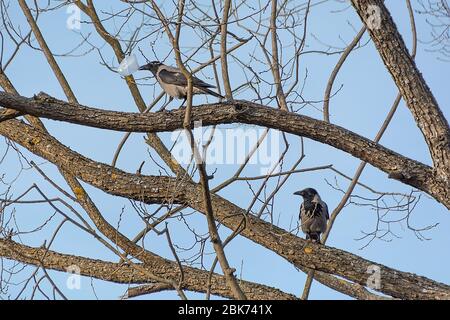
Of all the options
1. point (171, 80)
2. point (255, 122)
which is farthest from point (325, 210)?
point (255, 122)

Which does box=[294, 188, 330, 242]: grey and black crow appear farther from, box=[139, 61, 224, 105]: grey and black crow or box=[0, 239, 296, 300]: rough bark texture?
box=[139, 61, 224, 105]: grey and black crow

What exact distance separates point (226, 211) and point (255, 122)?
120 cm

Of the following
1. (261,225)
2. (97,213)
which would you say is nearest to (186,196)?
(261,225)

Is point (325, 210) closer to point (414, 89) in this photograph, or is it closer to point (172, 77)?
point (172, 77)

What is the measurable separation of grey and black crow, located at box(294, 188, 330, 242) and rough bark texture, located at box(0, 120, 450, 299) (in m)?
1.24

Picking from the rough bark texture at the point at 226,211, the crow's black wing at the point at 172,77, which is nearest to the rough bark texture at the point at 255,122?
the rough bark texture at the point at 226,211

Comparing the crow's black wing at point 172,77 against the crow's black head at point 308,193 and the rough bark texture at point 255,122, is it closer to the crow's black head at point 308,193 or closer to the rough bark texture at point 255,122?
the crow's black head at point 308,193

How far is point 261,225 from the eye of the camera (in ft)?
21.1

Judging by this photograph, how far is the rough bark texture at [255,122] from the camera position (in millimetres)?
5605

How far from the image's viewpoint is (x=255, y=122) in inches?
222

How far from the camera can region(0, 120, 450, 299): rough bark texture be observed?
5832mm

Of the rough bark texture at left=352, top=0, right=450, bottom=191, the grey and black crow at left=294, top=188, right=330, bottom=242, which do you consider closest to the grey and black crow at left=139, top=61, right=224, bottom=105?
the grey and black crow at left=294, top=188, right=330, bottom=242

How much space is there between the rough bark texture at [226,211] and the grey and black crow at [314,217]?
1.24 m
